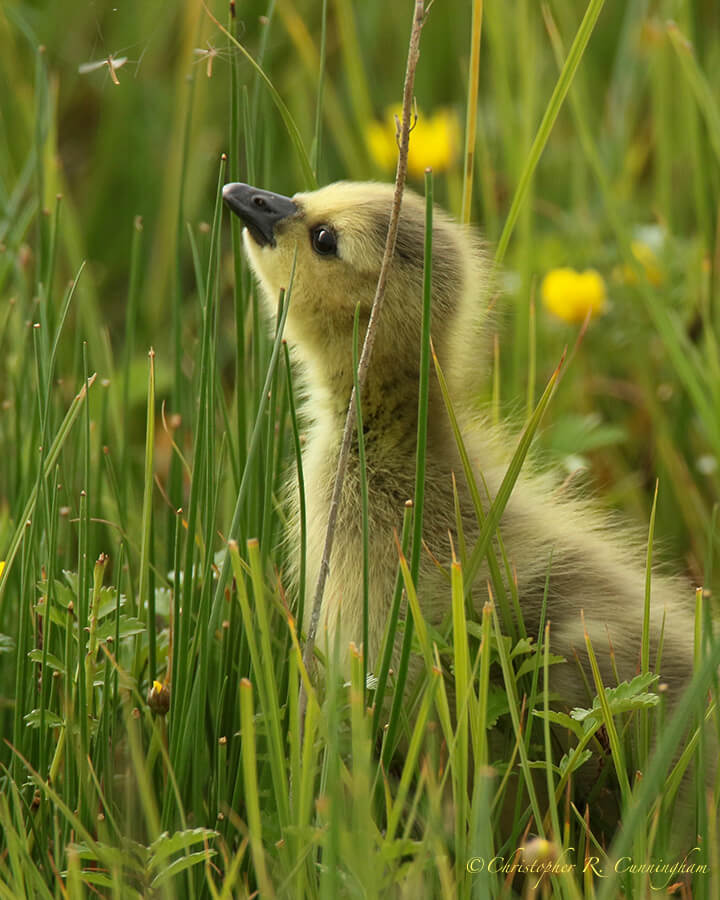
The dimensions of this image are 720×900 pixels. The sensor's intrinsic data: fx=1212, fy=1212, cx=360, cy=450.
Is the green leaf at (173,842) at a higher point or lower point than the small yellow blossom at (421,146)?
Answer: lower

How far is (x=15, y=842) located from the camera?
113 centimetres

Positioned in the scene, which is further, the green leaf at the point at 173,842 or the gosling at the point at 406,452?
the gosling at the point at 406,452

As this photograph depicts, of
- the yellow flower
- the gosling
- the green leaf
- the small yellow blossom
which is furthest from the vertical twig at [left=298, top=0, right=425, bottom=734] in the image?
the small yellow blossom

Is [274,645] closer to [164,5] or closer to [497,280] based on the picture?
[497,280]

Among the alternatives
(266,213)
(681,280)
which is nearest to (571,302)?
(681,280)

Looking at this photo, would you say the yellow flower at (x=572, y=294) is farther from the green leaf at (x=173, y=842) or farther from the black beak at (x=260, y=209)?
the green leaf at (x=173, y=842)

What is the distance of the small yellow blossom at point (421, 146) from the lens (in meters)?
2.94

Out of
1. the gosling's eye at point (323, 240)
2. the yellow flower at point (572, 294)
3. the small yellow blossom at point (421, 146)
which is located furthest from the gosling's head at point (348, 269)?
the small yellow blossom at point (421, 146)

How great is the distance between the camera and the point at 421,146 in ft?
9.79

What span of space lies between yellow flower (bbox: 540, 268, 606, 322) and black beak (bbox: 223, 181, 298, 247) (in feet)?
2.78

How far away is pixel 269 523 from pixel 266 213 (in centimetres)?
50

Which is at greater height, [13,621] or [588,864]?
[13,621]

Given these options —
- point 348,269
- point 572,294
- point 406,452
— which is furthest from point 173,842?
point 572,294

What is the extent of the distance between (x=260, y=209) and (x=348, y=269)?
0.16 m
